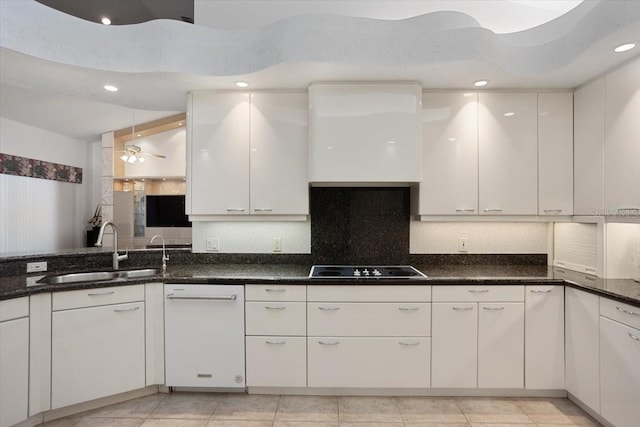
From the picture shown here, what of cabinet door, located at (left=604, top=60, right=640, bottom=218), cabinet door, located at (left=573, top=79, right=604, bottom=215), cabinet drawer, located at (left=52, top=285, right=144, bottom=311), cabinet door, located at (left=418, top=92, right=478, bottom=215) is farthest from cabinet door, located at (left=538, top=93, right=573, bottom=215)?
cabinet drawer, located at (left=52, top=285, right=144, bottom=311)

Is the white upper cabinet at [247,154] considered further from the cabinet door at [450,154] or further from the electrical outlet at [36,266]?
the electrical outlet at [36,266]

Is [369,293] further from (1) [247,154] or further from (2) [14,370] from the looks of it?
(2) [14,370]

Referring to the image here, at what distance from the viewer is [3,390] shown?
6.10ft

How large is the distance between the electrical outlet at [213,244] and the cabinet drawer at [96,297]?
0.73m

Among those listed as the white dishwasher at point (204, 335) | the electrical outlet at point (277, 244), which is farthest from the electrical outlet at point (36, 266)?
the electrical outlet at point (277, 244)

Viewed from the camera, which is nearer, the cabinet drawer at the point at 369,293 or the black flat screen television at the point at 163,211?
the cabinet drawer at the point at 369,293

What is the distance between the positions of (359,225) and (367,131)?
86 cm

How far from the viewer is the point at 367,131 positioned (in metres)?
2.48

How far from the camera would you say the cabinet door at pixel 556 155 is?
255 centimetres

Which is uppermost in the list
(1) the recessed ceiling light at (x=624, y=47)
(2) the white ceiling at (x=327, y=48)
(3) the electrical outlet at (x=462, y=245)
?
(2) the white ceiling at (x=327, y=48)

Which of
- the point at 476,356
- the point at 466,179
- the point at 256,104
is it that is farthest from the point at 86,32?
the point at 476,356

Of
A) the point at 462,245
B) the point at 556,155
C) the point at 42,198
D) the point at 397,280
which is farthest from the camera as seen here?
the point at 42,198

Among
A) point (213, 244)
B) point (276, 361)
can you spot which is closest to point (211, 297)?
point (276, 361)

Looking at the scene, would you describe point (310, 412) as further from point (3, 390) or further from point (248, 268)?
point (3, 390)
